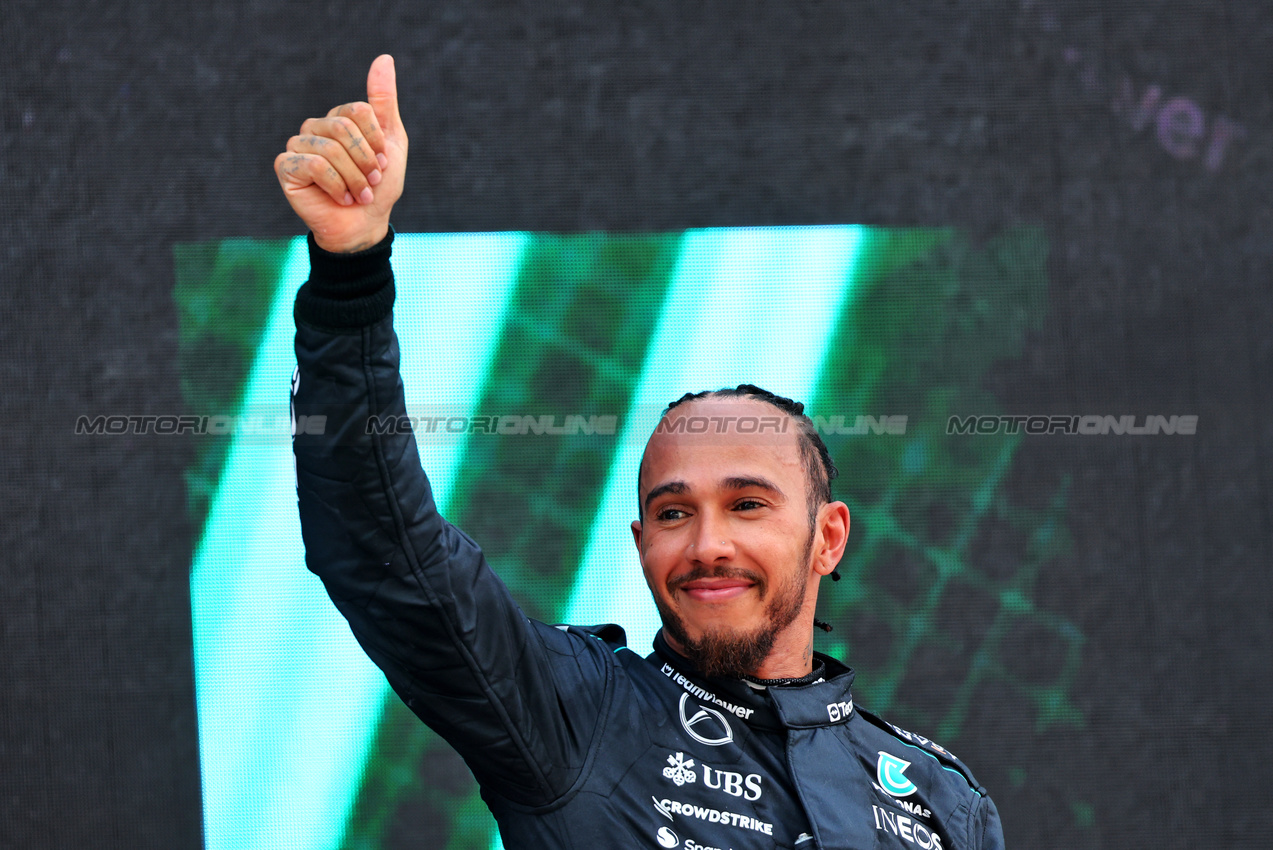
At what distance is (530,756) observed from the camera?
1119 mm

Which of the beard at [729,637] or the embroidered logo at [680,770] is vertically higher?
the beard at [729,637]

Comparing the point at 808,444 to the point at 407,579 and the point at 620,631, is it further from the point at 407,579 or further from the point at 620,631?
the point at 407,579

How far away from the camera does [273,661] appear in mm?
2148

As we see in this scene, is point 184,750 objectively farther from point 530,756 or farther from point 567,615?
point 530,756

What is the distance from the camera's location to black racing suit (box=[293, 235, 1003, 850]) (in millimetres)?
981

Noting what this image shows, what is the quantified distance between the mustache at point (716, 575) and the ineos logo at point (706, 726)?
0.45ft

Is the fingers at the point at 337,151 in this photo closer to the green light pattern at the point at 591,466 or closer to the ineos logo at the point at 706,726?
the ineos logo at the point at 706,726

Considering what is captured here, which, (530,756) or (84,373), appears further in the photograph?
(84,373)

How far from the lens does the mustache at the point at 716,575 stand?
1.30m

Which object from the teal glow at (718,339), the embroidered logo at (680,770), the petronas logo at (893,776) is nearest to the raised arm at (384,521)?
the embroidered logo at (680,770)

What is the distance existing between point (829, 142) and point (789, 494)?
3.73ft

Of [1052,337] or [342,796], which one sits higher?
[1052,337]

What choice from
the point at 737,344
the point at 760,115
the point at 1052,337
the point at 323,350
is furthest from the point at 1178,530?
the point at 323,350

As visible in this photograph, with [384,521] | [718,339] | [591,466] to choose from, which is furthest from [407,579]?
[718,339]
